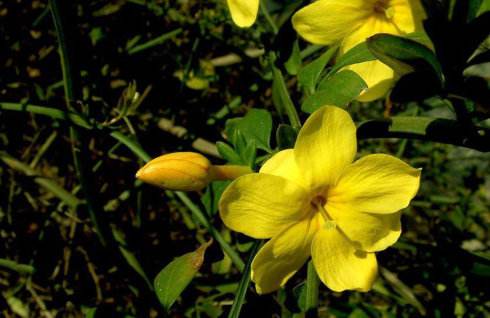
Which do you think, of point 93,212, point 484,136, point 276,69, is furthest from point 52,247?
point 484,136

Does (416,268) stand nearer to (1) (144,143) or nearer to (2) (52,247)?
(1) (144,143)

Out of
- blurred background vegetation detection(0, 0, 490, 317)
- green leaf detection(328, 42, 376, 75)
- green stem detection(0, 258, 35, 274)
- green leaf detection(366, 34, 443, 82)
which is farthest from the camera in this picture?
blurred background vegetation detection(0, 0, 490, 317)

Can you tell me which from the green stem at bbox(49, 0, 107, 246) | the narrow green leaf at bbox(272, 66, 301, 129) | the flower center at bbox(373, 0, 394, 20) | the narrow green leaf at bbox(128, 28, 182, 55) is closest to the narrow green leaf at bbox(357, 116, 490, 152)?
the narrow green leaf at bbox(272, 66, 301, 129)

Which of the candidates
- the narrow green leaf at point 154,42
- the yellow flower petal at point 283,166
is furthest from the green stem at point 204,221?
the narrow green leaf at point 154,42

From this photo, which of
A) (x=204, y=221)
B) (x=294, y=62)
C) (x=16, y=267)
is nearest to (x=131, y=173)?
(x=16, y=267)

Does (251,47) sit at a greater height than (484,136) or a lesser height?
lesser

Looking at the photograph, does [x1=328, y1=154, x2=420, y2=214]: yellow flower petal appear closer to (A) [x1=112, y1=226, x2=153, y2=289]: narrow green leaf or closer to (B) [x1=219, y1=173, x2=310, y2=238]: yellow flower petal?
(B) [x1=219, y1=173, x2=310, y2=238]: yellow flower petal

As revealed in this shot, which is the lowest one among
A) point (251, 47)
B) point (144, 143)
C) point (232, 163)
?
point (144, 143)
